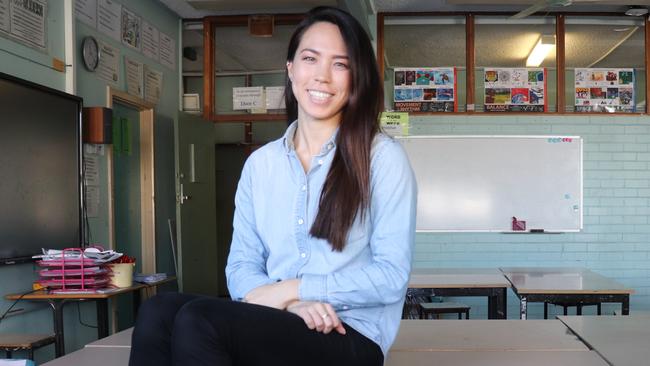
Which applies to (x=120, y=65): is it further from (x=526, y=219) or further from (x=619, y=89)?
(x=619, y=89)

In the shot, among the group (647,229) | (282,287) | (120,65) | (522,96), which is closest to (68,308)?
(120,65)

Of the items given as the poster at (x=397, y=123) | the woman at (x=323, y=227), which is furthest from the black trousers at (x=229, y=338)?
the poster at (x=397, y=123)

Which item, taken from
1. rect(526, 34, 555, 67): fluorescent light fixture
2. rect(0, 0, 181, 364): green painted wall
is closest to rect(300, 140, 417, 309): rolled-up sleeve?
rect(0, 0, 181, 364): green painted wall

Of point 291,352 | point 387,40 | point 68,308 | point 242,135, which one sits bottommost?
point 68,308

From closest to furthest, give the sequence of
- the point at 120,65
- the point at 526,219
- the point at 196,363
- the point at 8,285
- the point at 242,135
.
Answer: the point at 196,363
the point at 8,285
the point at 120,65
the point at 526,219
the point at 242,135

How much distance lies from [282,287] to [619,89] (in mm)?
5759

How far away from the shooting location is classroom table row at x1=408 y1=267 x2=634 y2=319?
375 cm

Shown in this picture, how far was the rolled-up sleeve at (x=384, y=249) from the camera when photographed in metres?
1.35

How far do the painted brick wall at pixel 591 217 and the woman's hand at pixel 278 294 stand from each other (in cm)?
489

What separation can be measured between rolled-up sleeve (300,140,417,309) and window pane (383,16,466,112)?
16.0 feet

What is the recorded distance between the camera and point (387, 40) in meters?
6.33

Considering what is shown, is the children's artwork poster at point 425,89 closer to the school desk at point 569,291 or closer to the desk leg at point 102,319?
the school desk at point 569,291

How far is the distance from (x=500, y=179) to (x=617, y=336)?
423cm

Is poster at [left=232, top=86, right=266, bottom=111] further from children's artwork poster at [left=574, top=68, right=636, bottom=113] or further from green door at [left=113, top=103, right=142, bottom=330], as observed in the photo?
children's artwork poster at [left=574, top=68, right=636, bottom=113]
